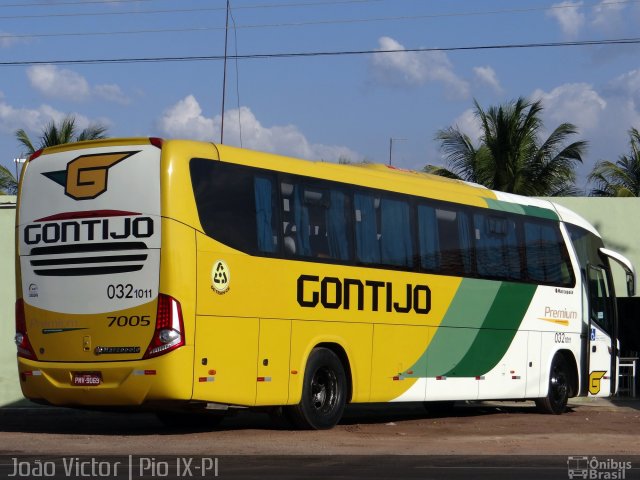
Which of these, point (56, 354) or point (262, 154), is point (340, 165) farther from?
point (56, 354)

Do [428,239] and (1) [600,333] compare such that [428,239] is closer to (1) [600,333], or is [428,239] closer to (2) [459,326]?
(2) [459,326]

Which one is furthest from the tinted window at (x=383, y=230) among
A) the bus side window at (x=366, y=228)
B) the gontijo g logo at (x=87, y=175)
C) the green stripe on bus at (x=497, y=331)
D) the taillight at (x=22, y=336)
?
the taillight at (x=22, y=336)

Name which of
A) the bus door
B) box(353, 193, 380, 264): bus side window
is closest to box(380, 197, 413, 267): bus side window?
box(353, 193, 380, 264): bus side window

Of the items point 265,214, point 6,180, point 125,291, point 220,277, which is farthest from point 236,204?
point 6,180

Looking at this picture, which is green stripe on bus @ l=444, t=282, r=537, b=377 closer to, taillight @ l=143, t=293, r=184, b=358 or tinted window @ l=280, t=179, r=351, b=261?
tinted window @ l=280, t=179, r=351, b=261

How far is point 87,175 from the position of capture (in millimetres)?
14789

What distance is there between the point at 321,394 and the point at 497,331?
454cm

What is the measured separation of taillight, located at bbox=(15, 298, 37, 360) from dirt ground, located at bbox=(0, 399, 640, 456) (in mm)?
998

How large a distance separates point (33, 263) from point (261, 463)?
4.83 m

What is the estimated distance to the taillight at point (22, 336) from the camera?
1519cm

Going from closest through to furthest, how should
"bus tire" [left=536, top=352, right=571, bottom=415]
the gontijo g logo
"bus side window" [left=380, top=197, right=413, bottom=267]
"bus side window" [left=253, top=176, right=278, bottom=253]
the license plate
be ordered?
the license plate, the gontijo g logo, "bus side window" [left=253, top=176, right=278, bottom=253], "bus side window" [left=380, top=197, right=413, bottom=267], "bus tire" [left=536, top=352, right=571, bottom=415]

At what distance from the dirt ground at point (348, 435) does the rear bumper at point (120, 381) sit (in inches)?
18.8

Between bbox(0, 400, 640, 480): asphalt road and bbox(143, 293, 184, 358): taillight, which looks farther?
bbox(143, 293, 184, 358): taillight

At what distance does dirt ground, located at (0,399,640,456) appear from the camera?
1343cm
